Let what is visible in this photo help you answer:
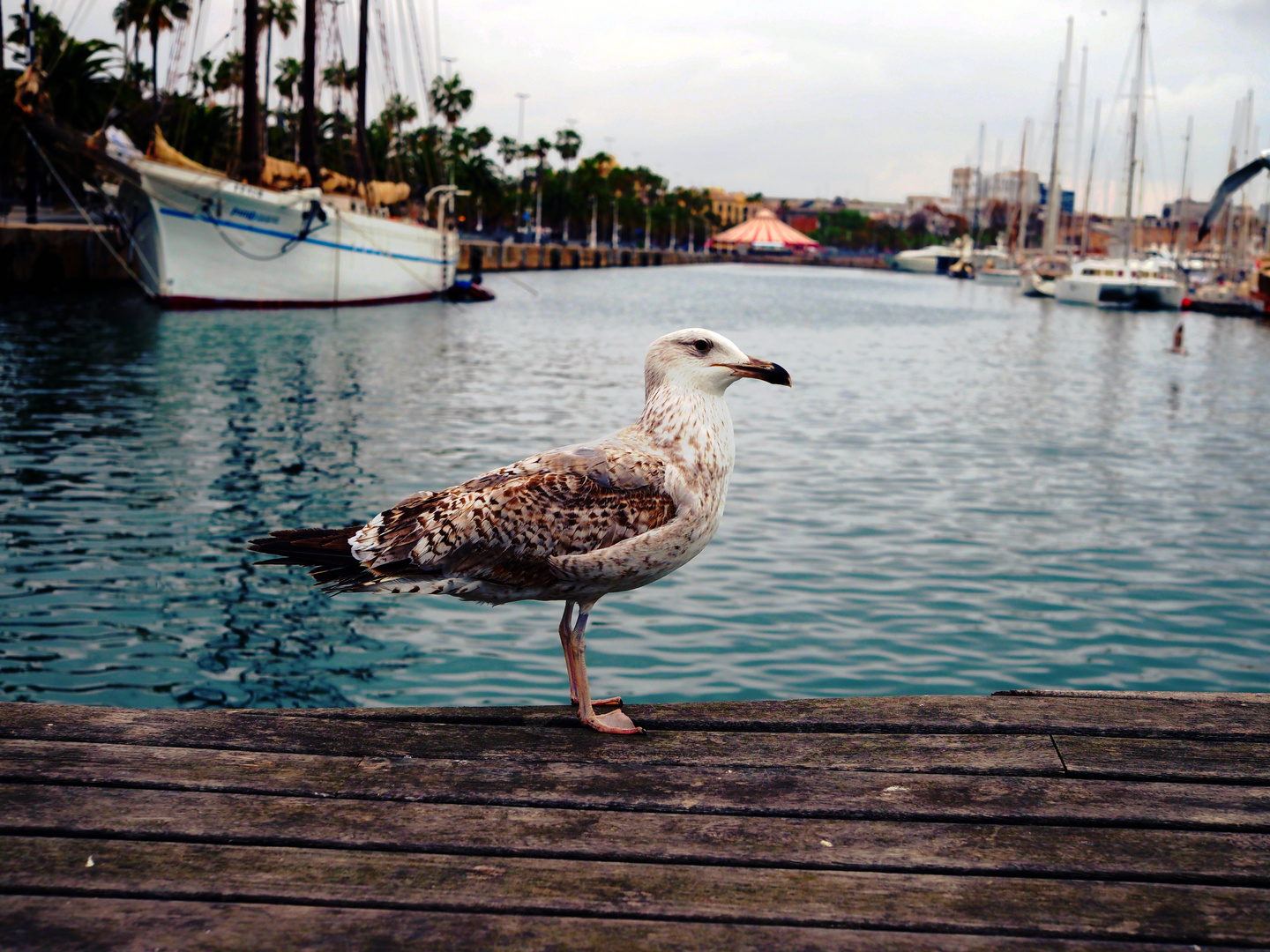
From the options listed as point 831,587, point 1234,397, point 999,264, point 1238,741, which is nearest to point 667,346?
point 1238,741

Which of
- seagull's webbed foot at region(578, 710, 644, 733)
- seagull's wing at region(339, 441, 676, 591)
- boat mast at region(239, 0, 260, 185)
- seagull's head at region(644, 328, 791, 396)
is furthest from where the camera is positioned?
boat mast at region(239, 0, 260, 185)

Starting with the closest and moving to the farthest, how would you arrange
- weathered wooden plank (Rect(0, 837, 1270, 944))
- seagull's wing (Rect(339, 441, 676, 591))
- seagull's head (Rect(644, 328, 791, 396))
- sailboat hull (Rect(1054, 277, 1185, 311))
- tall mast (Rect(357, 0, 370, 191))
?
weathered wooden plank (Rect(0, 837, 1270, 944)) → seagull's wing (Rect(339, 441, 676, 591)) → seagull's head (Rect(644, 328, 791, 396)) → tall mast (Rect(357, 0, 370, 191)) → sailboat hull (Rect(1054, 277, 1185, 311))

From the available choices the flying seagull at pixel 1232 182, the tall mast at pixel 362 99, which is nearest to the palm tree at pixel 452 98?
the tall mast at pixel 362 99

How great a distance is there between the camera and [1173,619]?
9188mm

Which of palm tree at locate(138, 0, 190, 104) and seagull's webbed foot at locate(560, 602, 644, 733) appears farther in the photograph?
palm tree at locate(138, 0, 190, 104)

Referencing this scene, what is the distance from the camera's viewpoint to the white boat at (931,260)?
17412 cm

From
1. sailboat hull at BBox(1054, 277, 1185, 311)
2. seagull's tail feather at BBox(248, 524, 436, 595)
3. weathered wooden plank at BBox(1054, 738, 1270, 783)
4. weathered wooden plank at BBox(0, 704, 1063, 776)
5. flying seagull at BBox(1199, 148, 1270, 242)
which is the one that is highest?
sailboat hull at BBox(1054, 277, 1185, 311)

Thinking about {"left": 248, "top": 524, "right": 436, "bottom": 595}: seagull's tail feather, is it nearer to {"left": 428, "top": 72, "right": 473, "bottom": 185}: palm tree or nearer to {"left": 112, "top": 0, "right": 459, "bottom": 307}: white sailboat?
{"left": 112, "top": 0, "right": 459, "bottom": 307}: white sailboat

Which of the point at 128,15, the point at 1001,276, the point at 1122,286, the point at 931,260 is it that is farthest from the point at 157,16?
the point at 931,260

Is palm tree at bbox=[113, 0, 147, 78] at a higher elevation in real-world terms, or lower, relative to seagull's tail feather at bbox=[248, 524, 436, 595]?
higher

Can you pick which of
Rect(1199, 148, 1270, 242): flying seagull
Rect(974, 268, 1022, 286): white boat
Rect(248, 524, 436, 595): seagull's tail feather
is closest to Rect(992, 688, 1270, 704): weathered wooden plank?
Rect(248, 524, 436, 595): seagull's tail feather

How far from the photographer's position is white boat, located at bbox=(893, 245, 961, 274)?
174 metres

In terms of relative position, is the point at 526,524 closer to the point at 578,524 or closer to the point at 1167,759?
the point at 578,524

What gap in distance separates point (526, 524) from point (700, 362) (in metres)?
0.70
